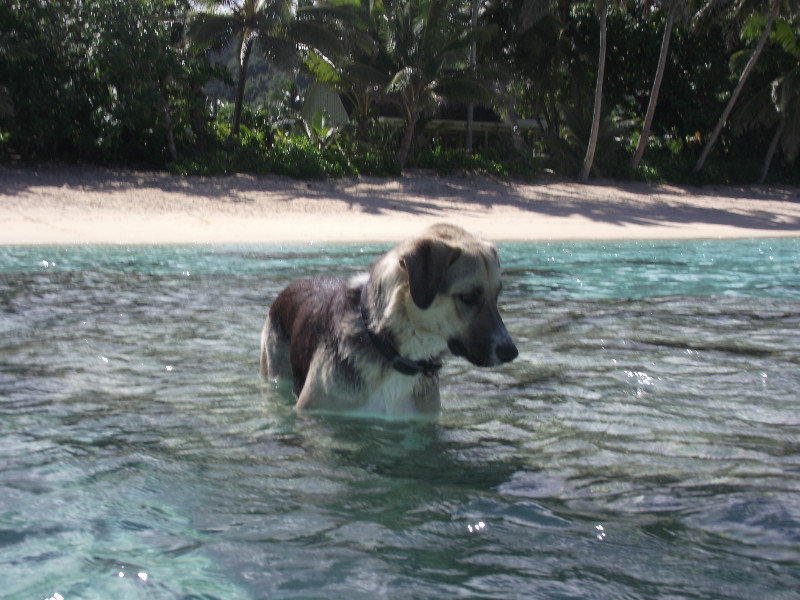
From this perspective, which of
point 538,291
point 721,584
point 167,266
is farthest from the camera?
point 167,266

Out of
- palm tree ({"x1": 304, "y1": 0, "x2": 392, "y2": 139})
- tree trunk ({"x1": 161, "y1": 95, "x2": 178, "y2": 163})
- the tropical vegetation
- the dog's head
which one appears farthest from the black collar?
palm tree ({"x1": 304, "y1": 0, "x2": 392, "y2": 139})

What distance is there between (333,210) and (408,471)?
21.6 meters

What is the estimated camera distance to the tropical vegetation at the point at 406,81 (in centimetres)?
2864

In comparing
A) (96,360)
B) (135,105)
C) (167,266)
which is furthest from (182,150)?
(96,360)

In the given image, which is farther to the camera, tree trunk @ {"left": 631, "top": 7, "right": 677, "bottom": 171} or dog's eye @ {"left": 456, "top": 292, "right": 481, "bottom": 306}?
tree trunk @ {"left": 631, "top": 7, "right": 677, "bottom": 171}

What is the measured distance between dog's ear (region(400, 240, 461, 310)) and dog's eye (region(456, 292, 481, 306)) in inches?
6.0

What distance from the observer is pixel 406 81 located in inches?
1222

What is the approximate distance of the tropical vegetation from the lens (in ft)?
94.0

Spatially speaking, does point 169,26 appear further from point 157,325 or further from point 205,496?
point 205,496

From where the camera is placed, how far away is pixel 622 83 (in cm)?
4281

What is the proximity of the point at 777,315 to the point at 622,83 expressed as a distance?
35546 mm

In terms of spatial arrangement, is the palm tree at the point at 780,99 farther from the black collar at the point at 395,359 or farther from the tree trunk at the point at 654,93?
the black collar at the point at 395,359

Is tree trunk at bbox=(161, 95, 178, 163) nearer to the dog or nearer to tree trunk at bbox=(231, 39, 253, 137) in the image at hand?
tree trunk at bbox=(231, 39, 253, 137)

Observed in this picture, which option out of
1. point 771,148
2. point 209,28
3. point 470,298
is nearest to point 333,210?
point 209,28
